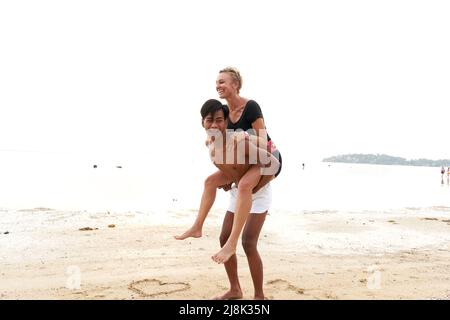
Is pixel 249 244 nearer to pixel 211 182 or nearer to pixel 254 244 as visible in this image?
pixel 254 244

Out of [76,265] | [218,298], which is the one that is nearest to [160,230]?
[76,265]

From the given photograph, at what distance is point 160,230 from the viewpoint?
9.18 metres

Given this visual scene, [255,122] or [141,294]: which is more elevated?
[255,122]

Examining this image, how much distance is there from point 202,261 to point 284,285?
1.72 m

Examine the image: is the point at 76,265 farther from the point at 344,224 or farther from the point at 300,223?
the point at 344,224

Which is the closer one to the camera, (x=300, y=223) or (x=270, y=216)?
(x=300, y=223)

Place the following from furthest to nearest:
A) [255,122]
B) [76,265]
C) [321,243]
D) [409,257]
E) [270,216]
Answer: [270,216]
[321,243]
[409,257]
[76,265]
[255,122]

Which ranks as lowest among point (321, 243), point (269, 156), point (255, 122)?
point (321, 243)

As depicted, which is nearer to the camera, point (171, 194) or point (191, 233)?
point (191, 233)

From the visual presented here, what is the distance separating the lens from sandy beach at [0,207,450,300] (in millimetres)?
4965

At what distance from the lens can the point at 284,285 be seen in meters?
5.23

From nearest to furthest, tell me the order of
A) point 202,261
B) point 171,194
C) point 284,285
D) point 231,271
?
1. point 231,271
2. point 284,285
3. point 202,261
4. point 171,194

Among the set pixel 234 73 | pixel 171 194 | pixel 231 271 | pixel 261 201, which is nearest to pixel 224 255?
pixel 261 201
